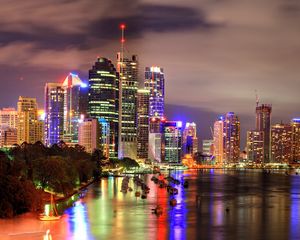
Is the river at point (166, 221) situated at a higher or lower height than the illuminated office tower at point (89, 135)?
lower

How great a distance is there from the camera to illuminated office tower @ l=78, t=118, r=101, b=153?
174400mm

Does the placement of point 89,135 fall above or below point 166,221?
above

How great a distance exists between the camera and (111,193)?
245ft

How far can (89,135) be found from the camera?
578 ft

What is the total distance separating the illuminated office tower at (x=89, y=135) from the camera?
174400 millimetres

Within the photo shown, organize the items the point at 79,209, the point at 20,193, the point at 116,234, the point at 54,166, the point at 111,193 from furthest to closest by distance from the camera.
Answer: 1. the point at 111,193
2. the point at 54,166
3. the point at 79,209
4. the point at 20,193
5. the point at 116,234

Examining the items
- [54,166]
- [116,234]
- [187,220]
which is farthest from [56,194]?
[116,234]

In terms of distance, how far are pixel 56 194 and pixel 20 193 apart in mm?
16116

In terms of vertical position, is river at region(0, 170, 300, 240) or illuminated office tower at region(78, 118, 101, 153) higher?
illuminated office tower at region(78, 118, 101, 153)

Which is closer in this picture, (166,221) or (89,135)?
(166,221)

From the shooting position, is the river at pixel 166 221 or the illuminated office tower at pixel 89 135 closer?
the river at pixel 166 221

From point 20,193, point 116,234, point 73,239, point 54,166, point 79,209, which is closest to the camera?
point 73,239

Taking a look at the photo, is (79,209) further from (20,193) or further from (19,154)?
(19,154)

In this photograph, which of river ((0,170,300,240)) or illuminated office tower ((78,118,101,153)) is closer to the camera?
river ((0,170,300,240))
